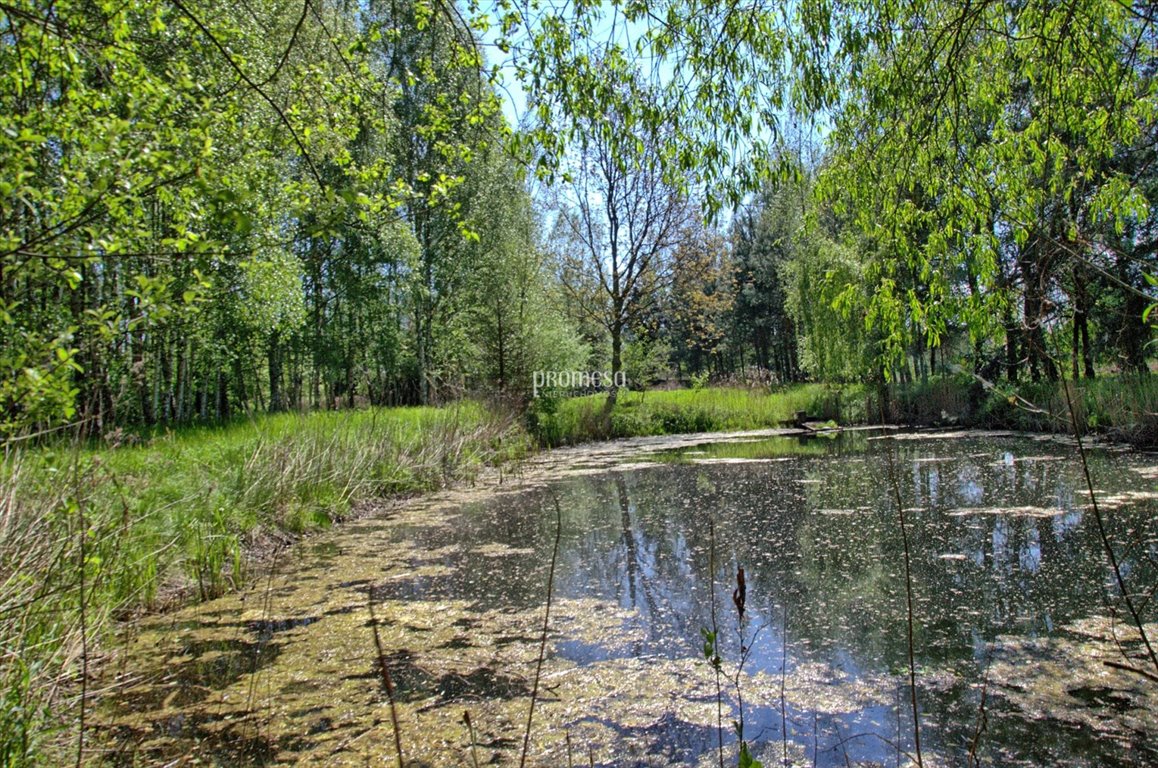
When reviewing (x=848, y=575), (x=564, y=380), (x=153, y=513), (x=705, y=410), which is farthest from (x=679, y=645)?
(x=705, y=410)

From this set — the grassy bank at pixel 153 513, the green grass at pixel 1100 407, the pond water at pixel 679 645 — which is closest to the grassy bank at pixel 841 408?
the green grass at pixel 1100 407

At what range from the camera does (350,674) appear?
278 cm

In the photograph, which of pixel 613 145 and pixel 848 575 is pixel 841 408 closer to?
pixel 848 575

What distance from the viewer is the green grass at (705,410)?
14.6 meters

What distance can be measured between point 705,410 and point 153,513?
13808mm

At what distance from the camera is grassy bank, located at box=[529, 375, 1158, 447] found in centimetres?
909

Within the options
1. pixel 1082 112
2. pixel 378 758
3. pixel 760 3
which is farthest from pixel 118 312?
pixel 1082 112

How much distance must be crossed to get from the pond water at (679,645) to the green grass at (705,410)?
28.9 feet

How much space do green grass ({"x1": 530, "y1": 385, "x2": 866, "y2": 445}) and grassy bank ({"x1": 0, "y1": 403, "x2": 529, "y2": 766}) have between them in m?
5.12

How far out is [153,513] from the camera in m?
2.79

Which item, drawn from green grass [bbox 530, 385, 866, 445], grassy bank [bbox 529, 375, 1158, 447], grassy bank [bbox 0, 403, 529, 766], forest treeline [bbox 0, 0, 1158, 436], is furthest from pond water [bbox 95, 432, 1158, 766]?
green grass [bbox 530, 385, 866, 445]

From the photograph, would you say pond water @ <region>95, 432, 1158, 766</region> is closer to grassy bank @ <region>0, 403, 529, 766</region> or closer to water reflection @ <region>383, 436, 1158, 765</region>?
water reflection @ <region>383, 436, 1158, 765</region>

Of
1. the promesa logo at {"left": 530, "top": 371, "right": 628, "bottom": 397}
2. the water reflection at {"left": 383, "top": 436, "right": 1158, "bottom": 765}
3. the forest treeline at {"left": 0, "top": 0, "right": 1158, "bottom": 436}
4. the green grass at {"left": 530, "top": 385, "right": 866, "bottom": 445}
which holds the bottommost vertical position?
the water reflection at {"left": 383, "top": 436, "right": 1158, "bottom": 765}

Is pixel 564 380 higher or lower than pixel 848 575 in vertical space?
higher
